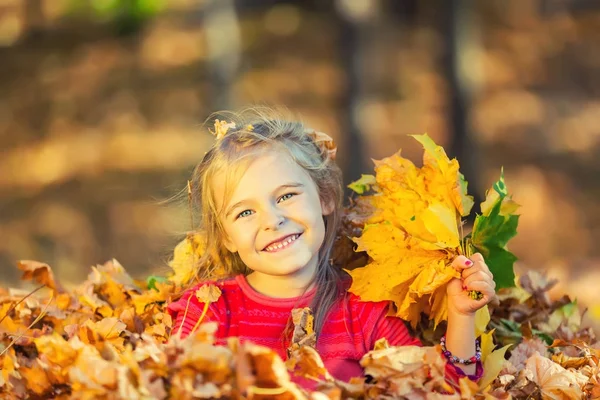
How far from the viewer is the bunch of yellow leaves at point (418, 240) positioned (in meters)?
2.62

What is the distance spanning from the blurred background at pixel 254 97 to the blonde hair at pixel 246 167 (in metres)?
6.60

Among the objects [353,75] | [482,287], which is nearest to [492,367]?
[482,287]

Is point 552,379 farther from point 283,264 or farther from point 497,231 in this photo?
Result: point 283,264

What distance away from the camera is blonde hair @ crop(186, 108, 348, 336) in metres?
2.80

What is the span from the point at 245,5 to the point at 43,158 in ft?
10.8

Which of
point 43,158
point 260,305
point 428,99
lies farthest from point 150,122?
point 260,305

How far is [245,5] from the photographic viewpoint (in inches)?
494

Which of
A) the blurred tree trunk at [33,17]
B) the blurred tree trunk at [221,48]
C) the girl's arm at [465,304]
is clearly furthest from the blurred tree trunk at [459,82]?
the girl's arm at [465,304]

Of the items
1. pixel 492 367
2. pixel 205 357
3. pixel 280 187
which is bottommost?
pixel 492 367

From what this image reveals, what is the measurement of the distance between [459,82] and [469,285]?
22.9 ft

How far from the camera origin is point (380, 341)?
7.79 feet

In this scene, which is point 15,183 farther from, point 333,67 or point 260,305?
point 260,305

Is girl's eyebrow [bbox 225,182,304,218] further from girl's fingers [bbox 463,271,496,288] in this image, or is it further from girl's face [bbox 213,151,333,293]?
girl's fingers [bbox 463,271,496,288]

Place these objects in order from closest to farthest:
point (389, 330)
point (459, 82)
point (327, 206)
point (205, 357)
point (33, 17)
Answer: point (205, 357)
point (389, 330)
point (327, 206)
point (459, 82)
point (33, 17)
